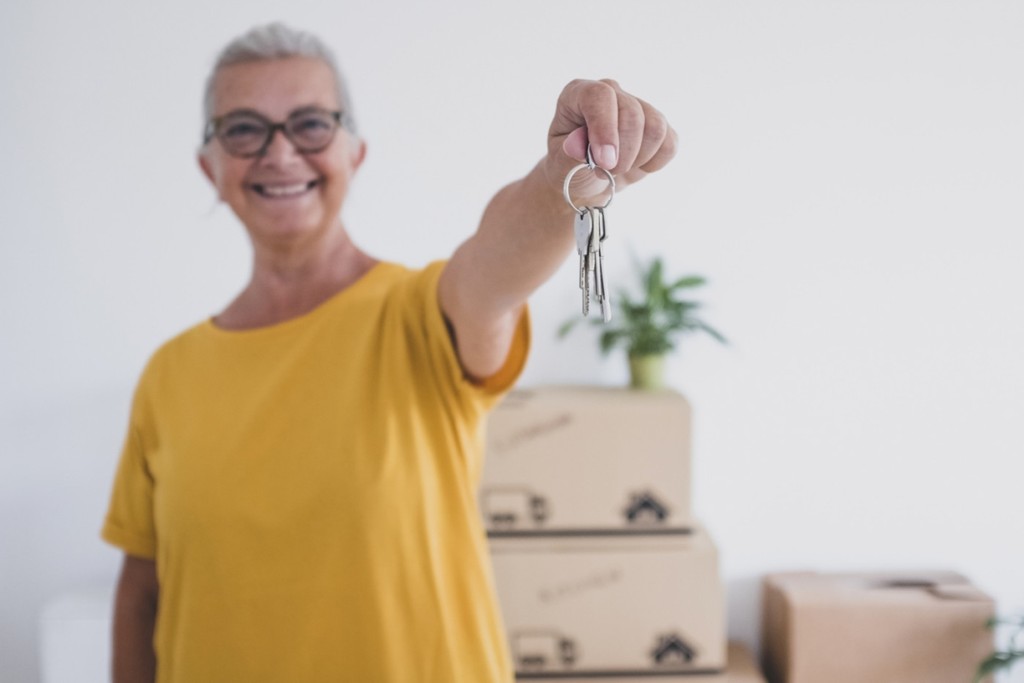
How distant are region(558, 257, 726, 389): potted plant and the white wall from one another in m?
0.11

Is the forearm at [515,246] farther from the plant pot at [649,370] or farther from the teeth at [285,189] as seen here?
the plant pot at [649,370]

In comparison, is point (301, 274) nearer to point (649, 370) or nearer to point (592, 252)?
point (592, 252)

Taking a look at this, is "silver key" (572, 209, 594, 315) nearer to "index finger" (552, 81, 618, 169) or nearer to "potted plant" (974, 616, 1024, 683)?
"index finger" (552, 81, 618, 169)

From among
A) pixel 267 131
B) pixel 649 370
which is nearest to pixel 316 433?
pixel 267 131

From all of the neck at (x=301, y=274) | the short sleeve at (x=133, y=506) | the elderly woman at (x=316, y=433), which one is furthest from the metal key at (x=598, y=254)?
the short sleeve at (x=133, y=506)

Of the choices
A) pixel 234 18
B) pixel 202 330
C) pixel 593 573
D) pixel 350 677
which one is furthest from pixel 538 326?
pixel 350 677

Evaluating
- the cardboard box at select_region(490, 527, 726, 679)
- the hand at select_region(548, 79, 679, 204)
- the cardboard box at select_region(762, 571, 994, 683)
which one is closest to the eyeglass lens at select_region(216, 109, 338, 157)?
the hand at select_region(548, 79, 679, 204)

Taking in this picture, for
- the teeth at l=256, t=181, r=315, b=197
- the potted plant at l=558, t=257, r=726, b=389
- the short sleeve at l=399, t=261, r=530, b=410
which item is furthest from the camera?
the potted plant at l=558, t=257, r=726, b=389

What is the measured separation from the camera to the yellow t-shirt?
0.77m

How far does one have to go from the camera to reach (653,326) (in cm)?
174

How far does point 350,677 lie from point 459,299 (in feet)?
1.08

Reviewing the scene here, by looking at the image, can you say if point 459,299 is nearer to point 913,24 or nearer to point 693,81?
point 693,81

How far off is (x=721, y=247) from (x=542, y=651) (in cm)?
86

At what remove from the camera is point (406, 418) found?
30.8 inches
